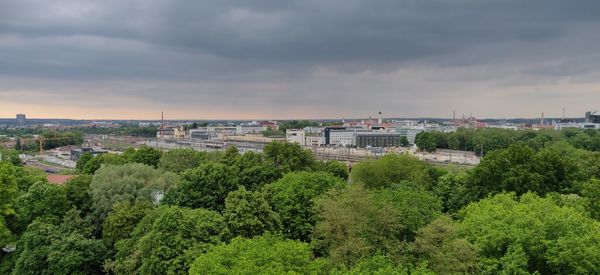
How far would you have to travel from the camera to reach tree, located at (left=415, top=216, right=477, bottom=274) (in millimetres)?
13086

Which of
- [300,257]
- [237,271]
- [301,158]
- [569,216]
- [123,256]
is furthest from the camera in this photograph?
[301,158]

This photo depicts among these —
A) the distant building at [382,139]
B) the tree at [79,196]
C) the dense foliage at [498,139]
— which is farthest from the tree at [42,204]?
the distant building at [382,139]

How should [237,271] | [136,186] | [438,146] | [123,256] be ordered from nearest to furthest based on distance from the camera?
[237,271] < [123,256] < [136,186] < [438,146]

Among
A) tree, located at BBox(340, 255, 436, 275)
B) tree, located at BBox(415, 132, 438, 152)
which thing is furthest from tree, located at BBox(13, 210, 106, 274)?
tree, located at BBox(415, 132, 438, 152)

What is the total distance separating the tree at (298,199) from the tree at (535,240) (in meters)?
7.68

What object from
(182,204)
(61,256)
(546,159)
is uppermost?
Answer: (546,159)

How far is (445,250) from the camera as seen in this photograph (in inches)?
539

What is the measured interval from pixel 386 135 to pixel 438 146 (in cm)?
1673

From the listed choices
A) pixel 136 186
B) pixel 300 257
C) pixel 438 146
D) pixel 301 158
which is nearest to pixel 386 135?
pixel 438 146

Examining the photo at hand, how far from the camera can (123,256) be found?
61.8 ft

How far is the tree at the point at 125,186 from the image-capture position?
24312mm

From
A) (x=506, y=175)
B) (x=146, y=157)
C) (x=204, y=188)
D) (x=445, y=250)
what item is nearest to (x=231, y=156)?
(x=204, y=188)

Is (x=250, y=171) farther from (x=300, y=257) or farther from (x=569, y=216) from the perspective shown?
(x=569, y=216)

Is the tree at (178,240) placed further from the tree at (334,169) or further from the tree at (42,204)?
the tree at (334,169)
